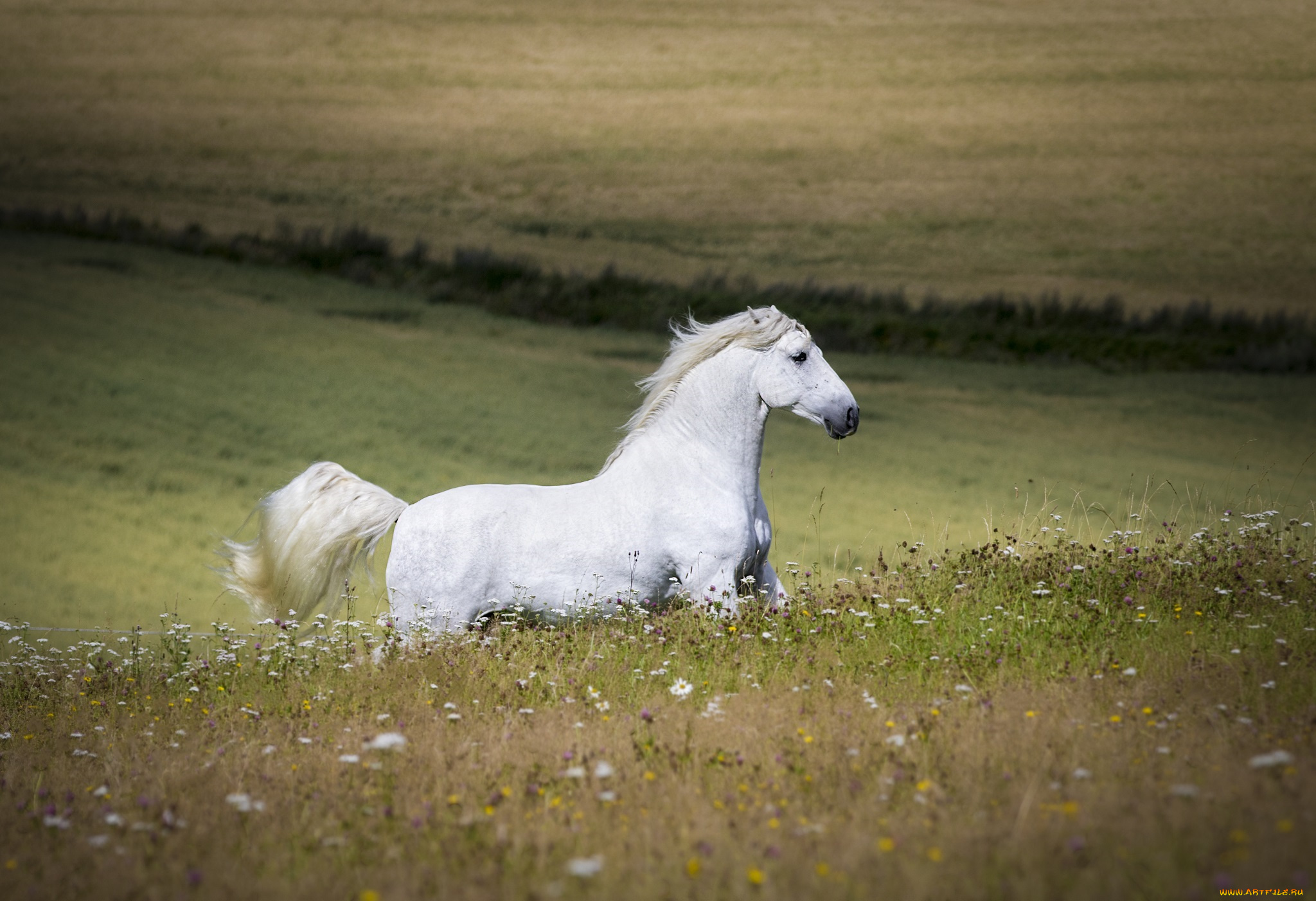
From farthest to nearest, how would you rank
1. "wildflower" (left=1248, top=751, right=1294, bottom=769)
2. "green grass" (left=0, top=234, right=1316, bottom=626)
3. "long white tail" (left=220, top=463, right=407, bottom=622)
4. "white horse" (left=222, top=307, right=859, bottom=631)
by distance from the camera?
"green grass" (left=0, top=234, right=1316, bottom=626)
"long white tail" (left=220, top=463, right=407, bottom=622)
"white horse" (left=222, top=307, right=859, bottom=631)
"wildflower" (left=1248, top=751, right=1294, bottom=769)

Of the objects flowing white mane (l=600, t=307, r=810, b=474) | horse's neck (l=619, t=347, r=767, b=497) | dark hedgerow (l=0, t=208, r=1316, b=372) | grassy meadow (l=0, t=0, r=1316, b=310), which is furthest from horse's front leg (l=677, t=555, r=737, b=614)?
grassy meadow (l=0, t=0, r=1316, b=310)

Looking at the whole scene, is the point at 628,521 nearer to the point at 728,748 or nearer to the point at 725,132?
the point at 728,748

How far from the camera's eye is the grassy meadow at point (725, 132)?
3788 centimetres

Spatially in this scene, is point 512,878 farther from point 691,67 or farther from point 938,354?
point 691,67

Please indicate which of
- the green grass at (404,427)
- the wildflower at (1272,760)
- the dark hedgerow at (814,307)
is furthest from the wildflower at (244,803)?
the dark hedgerow at (814,307)

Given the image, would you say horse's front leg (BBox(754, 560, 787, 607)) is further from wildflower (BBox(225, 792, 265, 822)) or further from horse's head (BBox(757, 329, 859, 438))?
wildflower (BBox(225, 792, 265, 822))

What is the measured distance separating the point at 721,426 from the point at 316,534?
2.83 meters

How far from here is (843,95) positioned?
4969cm

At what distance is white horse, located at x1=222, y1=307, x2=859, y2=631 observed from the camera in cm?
729

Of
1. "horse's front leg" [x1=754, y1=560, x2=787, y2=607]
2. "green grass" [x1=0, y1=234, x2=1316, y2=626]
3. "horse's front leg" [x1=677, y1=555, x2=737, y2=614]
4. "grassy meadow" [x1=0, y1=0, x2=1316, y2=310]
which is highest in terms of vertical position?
"grassy meadow" [x1=0, y1=0, x2=1316, y2=310]

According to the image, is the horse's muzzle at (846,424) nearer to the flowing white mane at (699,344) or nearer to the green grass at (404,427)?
the flowing white mane at (699,344)

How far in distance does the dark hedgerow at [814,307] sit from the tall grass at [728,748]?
78.7 feet

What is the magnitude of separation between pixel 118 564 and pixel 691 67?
1710 inches

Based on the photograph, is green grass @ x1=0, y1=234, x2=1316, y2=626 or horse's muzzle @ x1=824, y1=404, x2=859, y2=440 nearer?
horse's muzzle @ x1=824, y1=404, x2=859, y2=440
